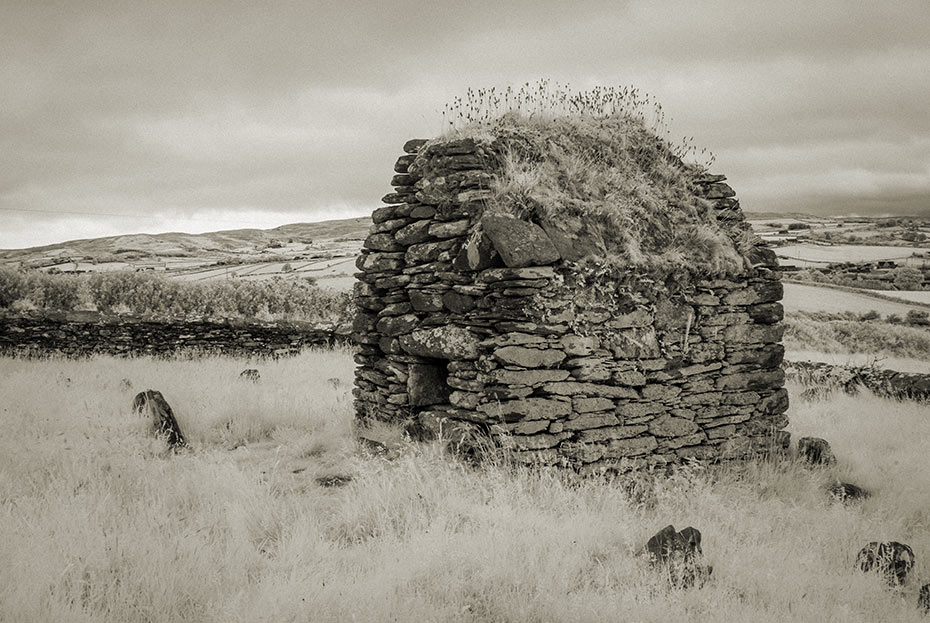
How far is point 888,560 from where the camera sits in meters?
5.25

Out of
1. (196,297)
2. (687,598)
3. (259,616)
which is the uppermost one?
(196,297)

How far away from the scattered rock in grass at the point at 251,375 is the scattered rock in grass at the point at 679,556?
9304 mm

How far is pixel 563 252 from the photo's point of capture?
680 centimetres

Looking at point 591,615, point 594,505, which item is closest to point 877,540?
point 594,505

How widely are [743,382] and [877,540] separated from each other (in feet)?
7.90

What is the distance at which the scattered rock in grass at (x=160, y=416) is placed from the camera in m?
7.91

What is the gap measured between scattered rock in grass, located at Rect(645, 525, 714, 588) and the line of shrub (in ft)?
50.6

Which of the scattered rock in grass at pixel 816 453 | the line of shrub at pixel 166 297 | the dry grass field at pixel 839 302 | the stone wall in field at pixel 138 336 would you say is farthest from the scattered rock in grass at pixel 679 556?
the dry grass field at pixel 839 302

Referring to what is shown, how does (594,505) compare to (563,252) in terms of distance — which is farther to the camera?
(563,252)

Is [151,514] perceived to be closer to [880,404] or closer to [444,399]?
[444,399]

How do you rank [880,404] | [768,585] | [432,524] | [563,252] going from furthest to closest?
[880,404] → [563,252] → [432,524] → [768,585]

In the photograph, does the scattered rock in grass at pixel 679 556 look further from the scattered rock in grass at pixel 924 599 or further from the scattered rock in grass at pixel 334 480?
the scattered rock in grass at pixel 334 480

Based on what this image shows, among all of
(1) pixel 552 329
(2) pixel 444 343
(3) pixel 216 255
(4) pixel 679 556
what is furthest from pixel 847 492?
(3) pixel 216 255

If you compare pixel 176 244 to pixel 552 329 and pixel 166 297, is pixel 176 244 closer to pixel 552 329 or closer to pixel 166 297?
pixel 166 297
